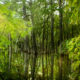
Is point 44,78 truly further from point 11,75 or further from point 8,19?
point 8,19

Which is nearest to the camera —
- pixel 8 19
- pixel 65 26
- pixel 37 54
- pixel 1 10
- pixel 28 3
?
pixel 1 10

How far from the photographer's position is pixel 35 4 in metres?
6.45

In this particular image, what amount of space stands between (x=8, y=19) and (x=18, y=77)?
417 centimetres

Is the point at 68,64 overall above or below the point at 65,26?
below

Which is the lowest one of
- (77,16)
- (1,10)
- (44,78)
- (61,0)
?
(44,78)

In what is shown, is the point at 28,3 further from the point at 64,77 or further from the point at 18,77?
the point at 64,77

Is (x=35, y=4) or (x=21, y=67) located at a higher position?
(x=35, y=4)

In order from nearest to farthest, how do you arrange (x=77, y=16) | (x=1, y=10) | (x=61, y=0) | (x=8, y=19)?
(x=77, y=16), (x=1, y=10), (x=8, y=19), (x=61, y=0)

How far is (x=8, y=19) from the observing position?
9.80 ft

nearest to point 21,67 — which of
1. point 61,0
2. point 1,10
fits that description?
point 61,0

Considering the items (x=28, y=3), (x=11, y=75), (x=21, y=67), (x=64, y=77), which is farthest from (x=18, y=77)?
(x=28, y=3)

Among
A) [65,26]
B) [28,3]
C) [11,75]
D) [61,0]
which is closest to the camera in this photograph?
[61,0]

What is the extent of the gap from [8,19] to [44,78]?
517 cm

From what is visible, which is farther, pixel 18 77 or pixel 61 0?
pixel 18 77
